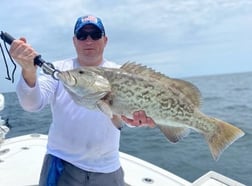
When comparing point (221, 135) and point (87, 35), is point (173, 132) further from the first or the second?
point (87, 35)

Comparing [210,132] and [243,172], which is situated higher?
[210,132]

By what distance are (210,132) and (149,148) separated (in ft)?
23.6

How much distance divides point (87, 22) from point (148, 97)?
2.89 ft

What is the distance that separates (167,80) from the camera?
8.23ft

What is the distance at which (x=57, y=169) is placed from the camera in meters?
2.91

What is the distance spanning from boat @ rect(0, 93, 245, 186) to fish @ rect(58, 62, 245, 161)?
1627 millimetres

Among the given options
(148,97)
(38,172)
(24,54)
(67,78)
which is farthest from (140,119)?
(38,172)

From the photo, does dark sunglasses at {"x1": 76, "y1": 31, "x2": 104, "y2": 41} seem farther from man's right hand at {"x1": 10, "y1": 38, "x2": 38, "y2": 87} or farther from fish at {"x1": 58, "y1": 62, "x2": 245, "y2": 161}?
man's right hand at {"x1": 10, "y1": 38, "x2": 38, "y2": 87}

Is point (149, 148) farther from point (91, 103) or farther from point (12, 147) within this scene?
point (91, 103)

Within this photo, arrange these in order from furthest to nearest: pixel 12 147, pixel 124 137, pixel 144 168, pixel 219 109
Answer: pixel 219 109 < pixel 124 137 < pixel 12 147 < pixel 144 168

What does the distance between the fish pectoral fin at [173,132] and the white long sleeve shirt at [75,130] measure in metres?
0.48

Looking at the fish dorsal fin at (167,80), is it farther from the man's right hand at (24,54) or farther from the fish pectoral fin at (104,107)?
the man's right hand at (24,54)

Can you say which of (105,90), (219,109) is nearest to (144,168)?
(105,90)

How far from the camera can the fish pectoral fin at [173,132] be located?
252cm
